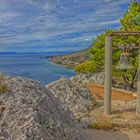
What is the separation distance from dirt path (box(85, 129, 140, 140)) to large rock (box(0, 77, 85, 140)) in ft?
11.1

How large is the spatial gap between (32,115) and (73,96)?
7.08 metres

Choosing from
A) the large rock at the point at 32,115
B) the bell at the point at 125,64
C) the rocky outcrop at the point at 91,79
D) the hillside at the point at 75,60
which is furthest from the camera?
the hillside at the point at 75,60

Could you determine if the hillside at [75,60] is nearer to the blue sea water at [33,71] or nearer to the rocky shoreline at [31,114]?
the blue sea water at [33,71]

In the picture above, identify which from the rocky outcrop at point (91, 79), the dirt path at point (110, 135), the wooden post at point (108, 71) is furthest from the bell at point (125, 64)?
the rocky outcrop at point (91, 79)

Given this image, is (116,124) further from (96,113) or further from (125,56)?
(125,56)

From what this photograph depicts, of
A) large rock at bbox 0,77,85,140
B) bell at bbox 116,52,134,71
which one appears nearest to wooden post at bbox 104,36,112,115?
bell at bbox 116,52,134,71

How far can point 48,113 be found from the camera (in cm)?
600

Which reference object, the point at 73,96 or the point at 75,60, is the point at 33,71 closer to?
the point at 73,96

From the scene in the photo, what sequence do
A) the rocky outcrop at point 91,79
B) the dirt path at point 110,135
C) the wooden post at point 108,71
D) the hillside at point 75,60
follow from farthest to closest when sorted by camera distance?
1. the hillside at point 75,60
2. the rocky outcrop at point 91,79
3. the wooden post at point 108,71
4. the dirt path at point 110,135

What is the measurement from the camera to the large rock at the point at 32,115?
5.31 meters

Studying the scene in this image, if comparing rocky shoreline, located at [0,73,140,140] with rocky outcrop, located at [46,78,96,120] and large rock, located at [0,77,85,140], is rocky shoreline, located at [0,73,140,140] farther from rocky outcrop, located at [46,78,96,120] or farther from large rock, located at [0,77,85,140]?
rocky outcrop, located at [46,78,96,120]

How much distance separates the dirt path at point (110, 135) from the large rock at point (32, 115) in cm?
337

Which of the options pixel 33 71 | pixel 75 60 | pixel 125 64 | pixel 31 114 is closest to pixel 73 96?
pixel 125 64

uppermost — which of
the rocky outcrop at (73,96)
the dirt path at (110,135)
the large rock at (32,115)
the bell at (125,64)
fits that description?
the bell at (125,64)
